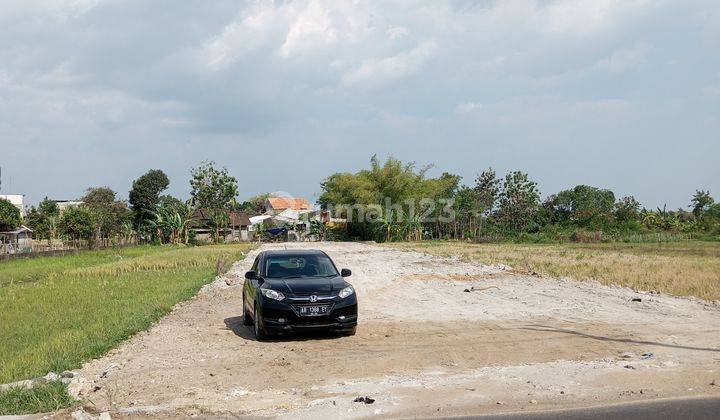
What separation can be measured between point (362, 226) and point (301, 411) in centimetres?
7178

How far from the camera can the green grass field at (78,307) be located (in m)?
11.6

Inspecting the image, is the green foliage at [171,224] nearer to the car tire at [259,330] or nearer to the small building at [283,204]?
the small building at [283,204]

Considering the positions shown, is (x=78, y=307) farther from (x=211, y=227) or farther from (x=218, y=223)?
(x=211, y=227)

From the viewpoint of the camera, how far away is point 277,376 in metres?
9.47

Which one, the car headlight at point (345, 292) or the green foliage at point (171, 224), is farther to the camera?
the green foliage at point (171, 224)

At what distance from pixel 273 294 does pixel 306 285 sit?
633mm

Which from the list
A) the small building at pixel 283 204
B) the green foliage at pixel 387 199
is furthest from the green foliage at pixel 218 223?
the small building at pixel 283 204

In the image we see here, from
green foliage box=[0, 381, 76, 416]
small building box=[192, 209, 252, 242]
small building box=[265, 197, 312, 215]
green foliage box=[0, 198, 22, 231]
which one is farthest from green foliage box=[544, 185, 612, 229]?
green foliage box=[0, 381, 76, 416]

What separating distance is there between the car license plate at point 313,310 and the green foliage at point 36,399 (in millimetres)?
4333

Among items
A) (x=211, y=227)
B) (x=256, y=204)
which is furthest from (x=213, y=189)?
(x=256, y=204)

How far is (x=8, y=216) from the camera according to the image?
63.7m

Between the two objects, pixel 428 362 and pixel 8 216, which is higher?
pixel 8 216

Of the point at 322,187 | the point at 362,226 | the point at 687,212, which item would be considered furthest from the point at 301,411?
the point at 322,187

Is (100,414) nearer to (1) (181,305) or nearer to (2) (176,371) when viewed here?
(2) (176,371)
